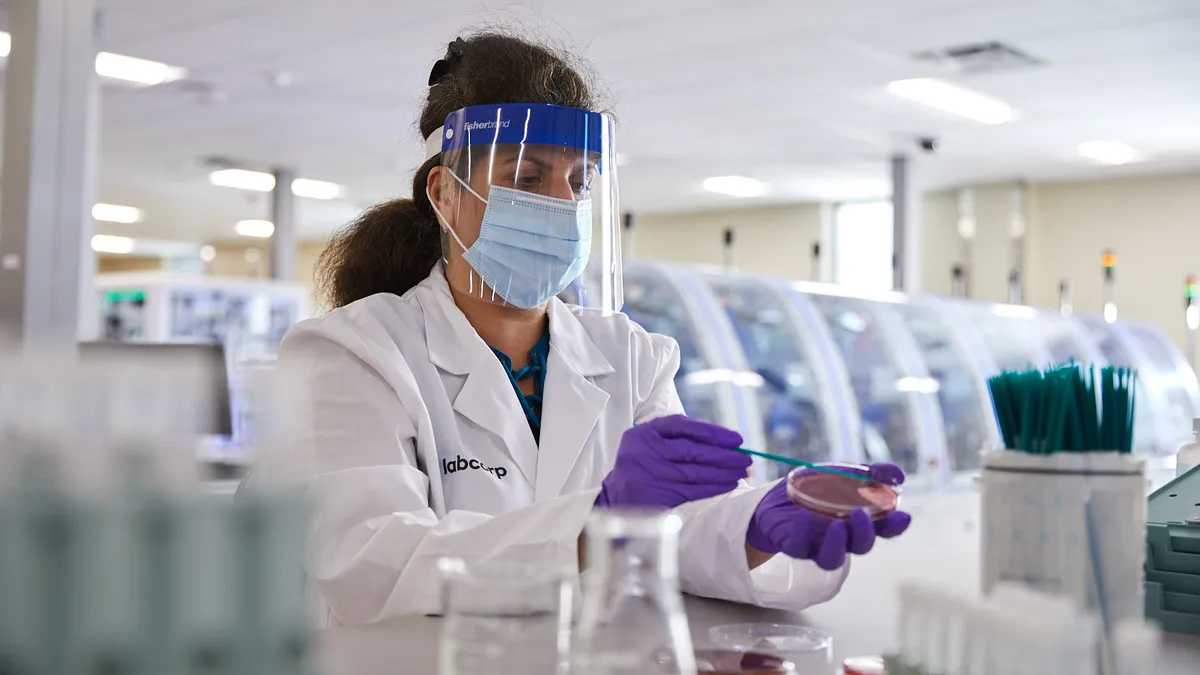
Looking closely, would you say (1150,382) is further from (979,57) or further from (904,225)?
(979,57)

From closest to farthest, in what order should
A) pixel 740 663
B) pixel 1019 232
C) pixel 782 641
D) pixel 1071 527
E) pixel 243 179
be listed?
pixel 1071 527 < pixel 740 663 < pixel 782 641 < pixel 1019 232 < pixel 243 179

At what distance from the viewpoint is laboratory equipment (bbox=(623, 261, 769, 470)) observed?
436cm

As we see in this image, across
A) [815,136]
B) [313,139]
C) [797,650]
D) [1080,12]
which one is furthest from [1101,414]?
[313,139]

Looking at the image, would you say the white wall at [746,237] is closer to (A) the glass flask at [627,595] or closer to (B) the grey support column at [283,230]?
(B) the grey support column at [283,230]

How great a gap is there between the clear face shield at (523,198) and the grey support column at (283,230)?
345 inches

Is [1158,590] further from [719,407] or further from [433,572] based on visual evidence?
[719,407]

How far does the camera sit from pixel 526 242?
161 cm

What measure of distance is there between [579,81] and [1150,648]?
1.30m

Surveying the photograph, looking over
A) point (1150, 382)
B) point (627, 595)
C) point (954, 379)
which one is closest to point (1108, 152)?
point (1150, 382)

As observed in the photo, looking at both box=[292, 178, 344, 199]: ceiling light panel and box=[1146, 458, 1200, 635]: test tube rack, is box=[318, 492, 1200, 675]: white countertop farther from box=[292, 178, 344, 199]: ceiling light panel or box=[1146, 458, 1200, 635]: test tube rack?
box=[292, 178, 344, 199]: ceiling light panel

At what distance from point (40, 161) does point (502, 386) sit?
2.58 meters

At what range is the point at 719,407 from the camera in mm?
4359

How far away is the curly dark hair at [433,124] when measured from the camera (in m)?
1.66

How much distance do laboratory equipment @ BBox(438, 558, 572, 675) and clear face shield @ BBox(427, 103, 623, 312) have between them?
96cm
